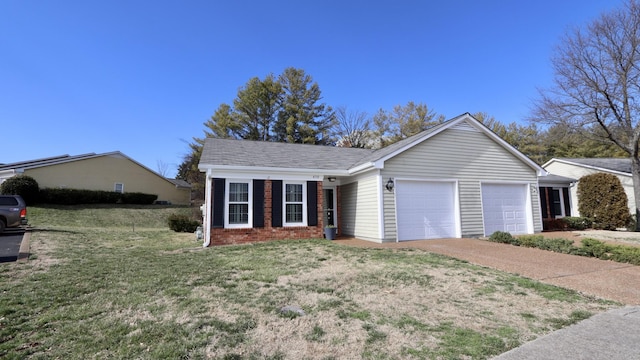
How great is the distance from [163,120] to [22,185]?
31.5ft

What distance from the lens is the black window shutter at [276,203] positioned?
38.5 feet

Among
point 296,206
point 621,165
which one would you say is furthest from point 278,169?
point 621,165

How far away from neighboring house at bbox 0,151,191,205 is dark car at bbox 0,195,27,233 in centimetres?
1183

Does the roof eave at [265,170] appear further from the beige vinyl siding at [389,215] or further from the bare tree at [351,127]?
the bare tree at [351,127]

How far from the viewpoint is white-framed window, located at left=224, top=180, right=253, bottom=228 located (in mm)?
11320

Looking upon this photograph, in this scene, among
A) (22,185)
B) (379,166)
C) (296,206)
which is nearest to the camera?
(379,166)

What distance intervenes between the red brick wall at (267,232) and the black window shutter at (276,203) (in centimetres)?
11

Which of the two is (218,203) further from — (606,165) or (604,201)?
(606,165)

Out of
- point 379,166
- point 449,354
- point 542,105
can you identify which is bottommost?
point 449,354

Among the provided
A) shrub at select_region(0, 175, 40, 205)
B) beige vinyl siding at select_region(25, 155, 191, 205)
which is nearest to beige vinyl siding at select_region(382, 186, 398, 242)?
shrub at select_region(0, 175, 40, 205)

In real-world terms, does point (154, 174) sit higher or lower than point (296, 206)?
higher

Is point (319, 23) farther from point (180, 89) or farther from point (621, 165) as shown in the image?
point (621, 165)

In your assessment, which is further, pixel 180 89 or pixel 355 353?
pixel 180 89

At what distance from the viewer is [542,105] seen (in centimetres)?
1902
